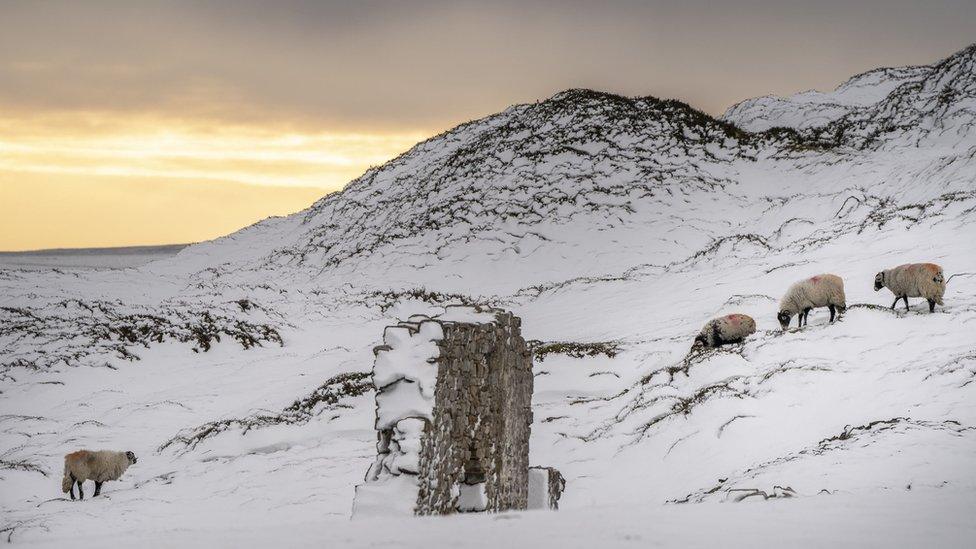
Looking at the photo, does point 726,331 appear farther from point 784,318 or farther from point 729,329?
point 784,318

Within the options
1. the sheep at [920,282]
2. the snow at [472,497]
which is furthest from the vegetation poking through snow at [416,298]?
the snow at [472,497]

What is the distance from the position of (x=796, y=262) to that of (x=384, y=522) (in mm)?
24986

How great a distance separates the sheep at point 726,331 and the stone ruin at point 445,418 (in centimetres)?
1208

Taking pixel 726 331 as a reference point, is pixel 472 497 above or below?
below

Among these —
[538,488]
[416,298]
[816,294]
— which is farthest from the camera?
[416,298]

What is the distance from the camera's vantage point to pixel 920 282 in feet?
53.3

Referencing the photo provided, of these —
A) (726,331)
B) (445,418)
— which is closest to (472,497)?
(445,418)

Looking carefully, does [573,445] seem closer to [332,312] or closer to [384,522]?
[384,522]

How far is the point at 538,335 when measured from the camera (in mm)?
28172

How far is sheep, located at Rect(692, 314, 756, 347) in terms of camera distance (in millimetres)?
18672

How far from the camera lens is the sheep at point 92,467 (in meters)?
15.9

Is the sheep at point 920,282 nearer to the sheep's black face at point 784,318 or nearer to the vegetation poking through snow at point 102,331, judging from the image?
the sheep's black face at point 784,318

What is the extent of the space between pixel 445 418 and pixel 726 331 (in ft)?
44.4

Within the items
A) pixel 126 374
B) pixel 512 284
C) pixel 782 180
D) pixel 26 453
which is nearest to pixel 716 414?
pixel 26 453
